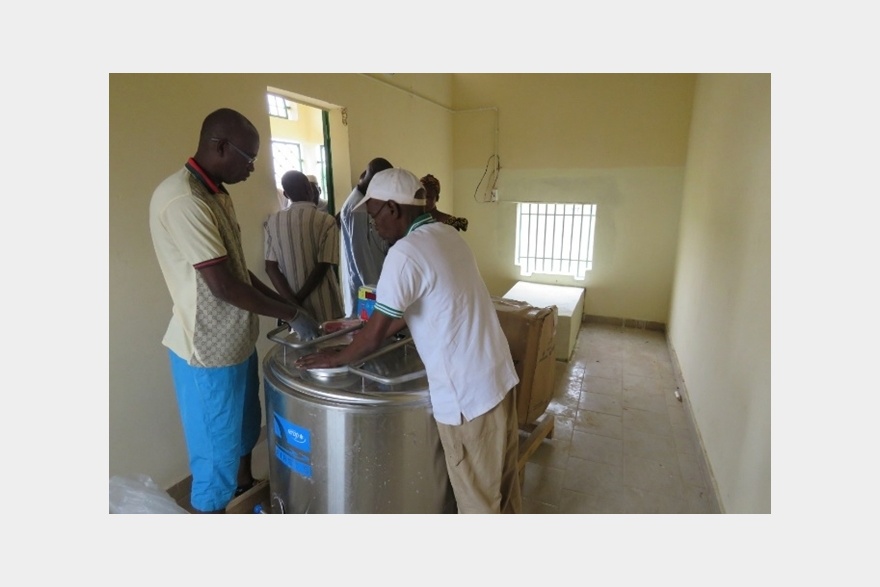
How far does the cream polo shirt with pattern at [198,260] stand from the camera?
1379 mm

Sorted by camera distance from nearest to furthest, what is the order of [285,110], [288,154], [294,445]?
1. [294,445]
2. [285,110]
3. [288,154]

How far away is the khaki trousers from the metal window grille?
3833 millimetres

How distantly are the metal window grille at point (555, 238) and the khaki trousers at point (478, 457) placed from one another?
383 cm

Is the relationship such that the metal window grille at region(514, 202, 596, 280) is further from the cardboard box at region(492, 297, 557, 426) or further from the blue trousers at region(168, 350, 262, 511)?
the blue trousers at region(168, 350, 262, 511)

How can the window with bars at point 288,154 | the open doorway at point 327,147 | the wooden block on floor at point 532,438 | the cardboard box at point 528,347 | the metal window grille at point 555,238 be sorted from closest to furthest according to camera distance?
the wooden block on floor at point 532,438 → the cardboard box at point 528,347 → the open doorway at point 327,147 → the metal window grille at point 555,238 → the window with bars at point 288,154

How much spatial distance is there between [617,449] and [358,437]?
1849mm

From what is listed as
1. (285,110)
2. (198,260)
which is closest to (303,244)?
(198,260)

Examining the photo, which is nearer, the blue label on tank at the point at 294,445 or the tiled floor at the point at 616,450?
the blue label on tank at the point at 294,445

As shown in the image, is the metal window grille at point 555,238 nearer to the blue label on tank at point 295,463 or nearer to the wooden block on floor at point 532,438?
the wooden block on floor at point 532,438

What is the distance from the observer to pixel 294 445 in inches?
56.4

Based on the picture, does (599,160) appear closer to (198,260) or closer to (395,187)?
(395,187)

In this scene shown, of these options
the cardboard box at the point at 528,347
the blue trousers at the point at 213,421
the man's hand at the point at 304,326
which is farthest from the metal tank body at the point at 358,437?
the cardboard box at the point at 528,347

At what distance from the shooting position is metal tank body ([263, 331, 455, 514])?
4.38 ft

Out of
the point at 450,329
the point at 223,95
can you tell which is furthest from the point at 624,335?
the point at 223,95
